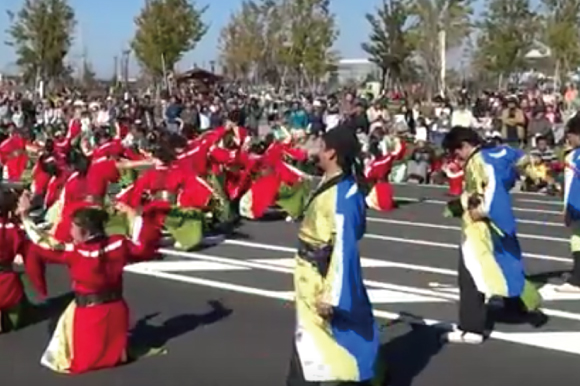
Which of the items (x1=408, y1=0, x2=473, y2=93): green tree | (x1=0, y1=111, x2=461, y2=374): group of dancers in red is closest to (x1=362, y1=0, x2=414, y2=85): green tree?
(x1=408, y1=0, x2=473, y2=93): green tree

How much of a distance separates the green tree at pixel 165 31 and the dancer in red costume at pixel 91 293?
116 feet

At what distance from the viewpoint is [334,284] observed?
5719mm

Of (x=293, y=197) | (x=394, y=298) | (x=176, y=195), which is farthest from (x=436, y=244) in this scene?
(x=394, y=298)

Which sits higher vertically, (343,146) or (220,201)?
(343,146)

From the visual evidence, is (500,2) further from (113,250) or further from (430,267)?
(113,250)

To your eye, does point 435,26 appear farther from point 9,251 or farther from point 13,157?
point 9,251

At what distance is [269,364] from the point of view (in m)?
7.49

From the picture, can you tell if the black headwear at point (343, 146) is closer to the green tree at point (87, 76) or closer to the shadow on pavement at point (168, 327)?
the shadow on pavement at point (168, 327)

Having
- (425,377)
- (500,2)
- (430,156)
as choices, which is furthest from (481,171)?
(500,2)

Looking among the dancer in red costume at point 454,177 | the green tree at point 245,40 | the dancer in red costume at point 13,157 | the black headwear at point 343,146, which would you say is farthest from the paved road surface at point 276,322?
the green tree at point 245,40

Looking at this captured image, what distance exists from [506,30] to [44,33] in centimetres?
1682

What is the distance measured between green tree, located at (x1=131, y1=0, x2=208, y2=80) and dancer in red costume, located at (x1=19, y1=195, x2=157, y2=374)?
3527cm

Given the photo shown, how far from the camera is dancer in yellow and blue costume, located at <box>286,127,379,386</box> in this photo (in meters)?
5.68

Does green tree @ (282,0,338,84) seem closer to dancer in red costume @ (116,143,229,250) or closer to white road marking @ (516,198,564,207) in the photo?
white road marking @ (516,198,564,207)
